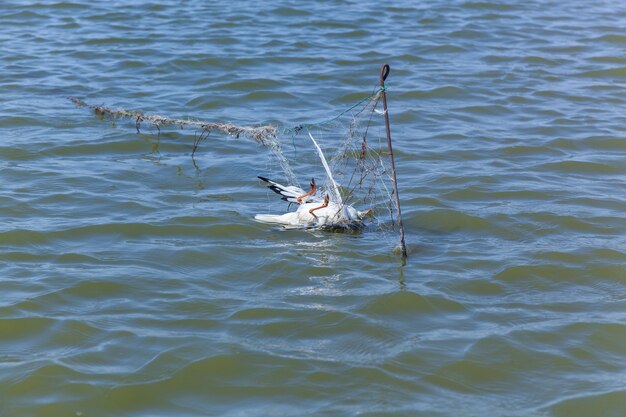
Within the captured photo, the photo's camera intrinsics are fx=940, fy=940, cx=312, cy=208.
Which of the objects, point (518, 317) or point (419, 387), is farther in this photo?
point (518, 317)

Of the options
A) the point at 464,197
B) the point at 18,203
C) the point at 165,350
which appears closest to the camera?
the point at 165,350

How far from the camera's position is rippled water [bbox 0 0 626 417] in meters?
5.52

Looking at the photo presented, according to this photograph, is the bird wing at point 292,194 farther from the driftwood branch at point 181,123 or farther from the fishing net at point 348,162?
the driftwood branch at point 181,123

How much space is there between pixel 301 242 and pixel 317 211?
10.7 inches

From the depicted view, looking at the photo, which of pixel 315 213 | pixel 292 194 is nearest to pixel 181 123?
pixel 292 194

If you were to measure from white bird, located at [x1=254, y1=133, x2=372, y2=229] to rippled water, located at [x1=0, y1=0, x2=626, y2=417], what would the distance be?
0.54ft

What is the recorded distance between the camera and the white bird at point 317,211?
7238 mm

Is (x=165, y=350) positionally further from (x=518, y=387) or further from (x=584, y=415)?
(x=584, y=415)

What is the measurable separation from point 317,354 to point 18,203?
3.34 metres

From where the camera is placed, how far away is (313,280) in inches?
267

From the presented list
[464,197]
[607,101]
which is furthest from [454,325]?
[607,101]

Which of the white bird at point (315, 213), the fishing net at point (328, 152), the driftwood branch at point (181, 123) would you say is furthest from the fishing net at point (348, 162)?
the driftwood branch at point (181, 123)

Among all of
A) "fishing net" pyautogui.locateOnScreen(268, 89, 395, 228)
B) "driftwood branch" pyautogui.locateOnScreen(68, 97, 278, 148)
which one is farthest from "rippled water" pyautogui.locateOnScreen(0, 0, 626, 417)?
"fishing net" pyautogui.locateOnScreen(268, 89, 395, 228)

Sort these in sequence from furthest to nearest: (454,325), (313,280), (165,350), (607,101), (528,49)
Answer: (528,49), (607,101), (313,280), (454,325), (165,350)
